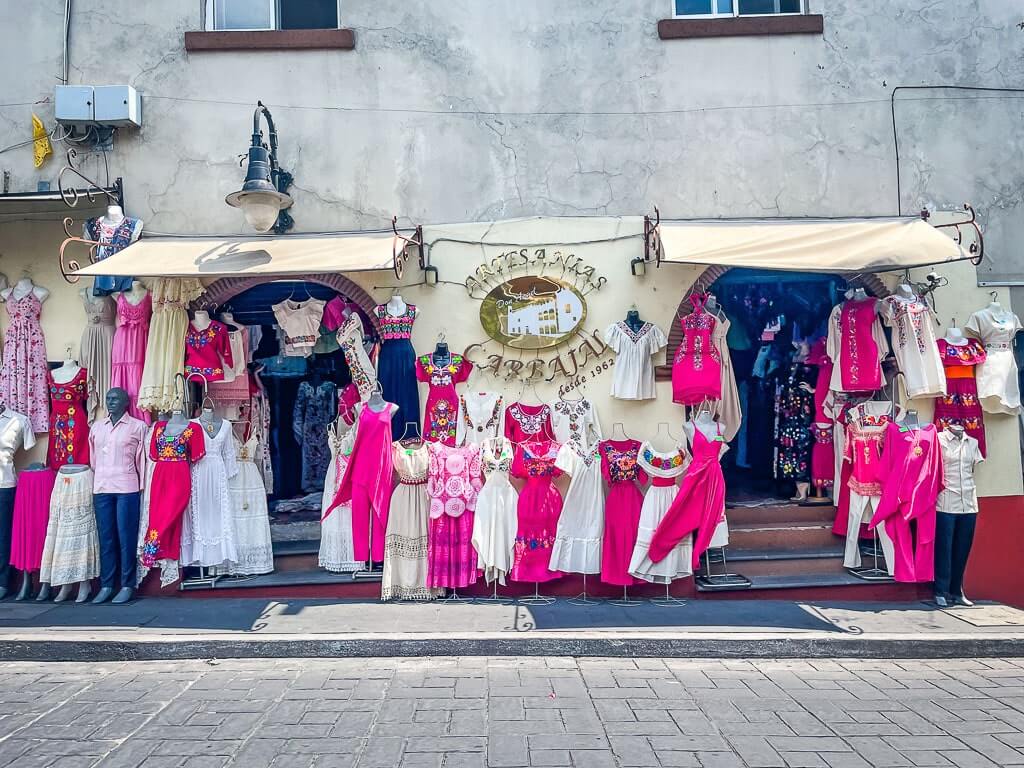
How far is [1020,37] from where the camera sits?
25.8 ft

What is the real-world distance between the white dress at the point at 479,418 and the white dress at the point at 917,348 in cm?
391

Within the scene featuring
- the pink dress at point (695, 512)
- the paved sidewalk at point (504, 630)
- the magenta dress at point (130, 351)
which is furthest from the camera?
the magenta dress at point (130, 351)

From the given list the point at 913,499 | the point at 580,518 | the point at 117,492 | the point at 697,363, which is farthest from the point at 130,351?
the point at 913,499

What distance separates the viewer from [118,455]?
23.4ft

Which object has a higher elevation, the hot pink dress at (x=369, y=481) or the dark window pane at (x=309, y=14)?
the dark window pane at (x=309, y=14)

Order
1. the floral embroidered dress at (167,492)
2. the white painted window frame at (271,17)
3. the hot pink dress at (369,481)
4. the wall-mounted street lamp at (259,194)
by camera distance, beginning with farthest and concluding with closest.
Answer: the white painted window frame at (271,17)
the hot pink dress at (369,481)
the floral embroidered dress at (167,492)
the wall-mounted street lamp at (259,194)

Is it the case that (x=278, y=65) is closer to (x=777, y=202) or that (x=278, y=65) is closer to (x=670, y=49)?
(x=670, y=49)

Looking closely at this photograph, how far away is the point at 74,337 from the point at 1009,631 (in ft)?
29.5

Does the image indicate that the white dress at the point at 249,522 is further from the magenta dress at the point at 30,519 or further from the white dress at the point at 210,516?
the magenta dress at the point at 30,519

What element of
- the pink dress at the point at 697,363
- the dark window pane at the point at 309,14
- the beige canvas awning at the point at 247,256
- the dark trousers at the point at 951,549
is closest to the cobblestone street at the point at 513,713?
the dark trousers at the point at 951,549

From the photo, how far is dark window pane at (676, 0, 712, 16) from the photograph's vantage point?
26.4 ft

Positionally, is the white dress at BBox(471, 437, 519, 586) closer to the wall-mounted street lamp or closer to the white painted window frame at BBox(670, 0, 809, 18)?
the wall-mounted street lamp

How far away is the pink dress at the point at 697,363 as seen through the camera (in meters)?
7.21

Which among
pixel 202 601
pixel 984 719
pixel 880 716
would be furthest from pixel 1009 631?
pixel 202 601
